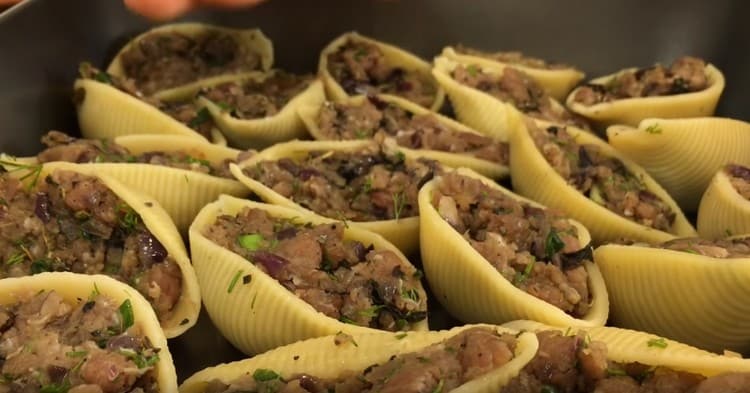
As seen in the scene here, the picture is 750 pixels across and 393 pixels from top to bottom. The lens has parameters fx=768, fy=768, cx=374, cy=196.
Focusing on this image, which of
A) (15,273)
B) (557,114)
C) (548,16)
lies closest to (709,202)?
(557,114)

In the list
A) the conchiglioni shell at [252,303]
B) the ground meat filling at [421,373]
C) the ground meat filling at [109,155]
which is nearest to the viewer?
the ground meat filling at [421,373]

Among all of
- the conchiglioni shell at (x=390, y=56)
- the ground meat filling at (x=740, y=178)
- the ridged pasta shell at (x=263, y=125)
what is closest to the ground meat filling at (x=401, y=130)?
the ridged pasta shell at (x=263, y=125)

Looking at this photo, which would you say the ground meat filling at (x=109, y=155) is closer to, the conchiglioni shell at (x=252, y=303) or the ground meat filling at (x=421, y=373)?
the conchiglioni shell at (x=252, y=303)

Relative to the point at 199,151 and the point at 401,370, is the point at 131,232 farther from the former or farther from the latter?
the point at 401,370

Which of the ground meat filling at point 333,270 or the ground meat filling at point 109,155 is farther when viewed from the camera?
the ground meat filling at point 109,155

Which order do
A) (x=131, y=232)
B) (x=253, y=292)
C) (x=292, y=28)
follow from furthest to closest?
(x=292, y=28) → (x=131, y=232) → (x=253, y=292)

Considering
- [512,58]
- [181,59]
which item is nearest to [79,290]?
[181,59]

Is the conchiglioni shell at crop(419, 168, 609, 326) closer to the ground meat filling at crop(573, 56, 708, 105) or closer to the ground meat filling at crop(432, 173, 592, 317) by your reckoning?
the ground meat filling at crop(432, 173, 592, 317)

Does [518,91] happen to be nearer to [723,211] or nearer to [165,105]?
[723,211]
